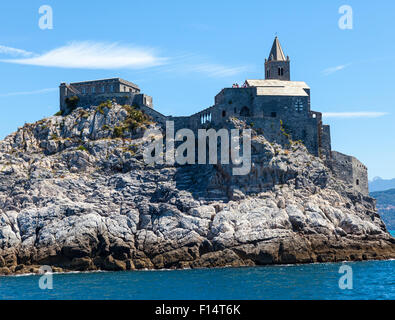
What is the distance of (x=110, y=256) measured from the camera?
6519 centimetres

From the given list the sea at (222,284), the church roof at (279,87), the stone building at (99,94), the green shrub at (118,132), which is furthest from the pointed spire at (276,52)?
the sea at (222,284)

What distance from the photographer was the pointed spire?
87.1m

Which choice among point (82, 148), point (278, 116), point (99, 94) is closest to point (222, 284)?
point (278, 116)

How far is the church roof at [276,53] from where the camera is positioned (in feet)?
285

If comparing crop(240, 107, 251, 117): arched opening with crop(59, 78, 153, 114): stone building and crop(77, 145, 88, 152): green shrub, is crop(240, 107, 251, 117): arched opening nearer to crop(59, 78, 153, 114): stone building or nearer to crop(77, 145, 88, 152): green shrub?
crop(59, 78, 153, 114): stone building

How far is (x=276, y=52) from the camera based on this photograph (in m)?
87.4

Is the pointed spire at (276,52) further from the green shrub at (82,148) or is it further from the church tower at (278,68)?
the green shrub at (82,148)

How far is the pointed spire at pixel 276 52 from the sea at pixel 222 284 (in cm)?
3439

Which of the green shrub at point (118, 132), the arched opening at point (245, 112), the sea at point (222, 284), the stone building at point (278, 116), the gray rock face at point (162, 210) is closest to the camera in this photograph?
the sea at point (222, 284)

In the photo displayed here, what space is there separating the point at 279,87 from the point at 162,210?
24.0 m

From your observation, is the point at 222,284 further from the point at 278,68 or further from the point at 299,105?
the point at 278,68

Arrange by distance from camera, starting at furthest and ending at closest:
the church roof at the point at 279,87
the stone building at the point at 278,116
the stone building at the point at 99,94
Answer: the stone building at the point at 99,94, the church roof at the point at 279,87, the stone building at the point at 278,116
